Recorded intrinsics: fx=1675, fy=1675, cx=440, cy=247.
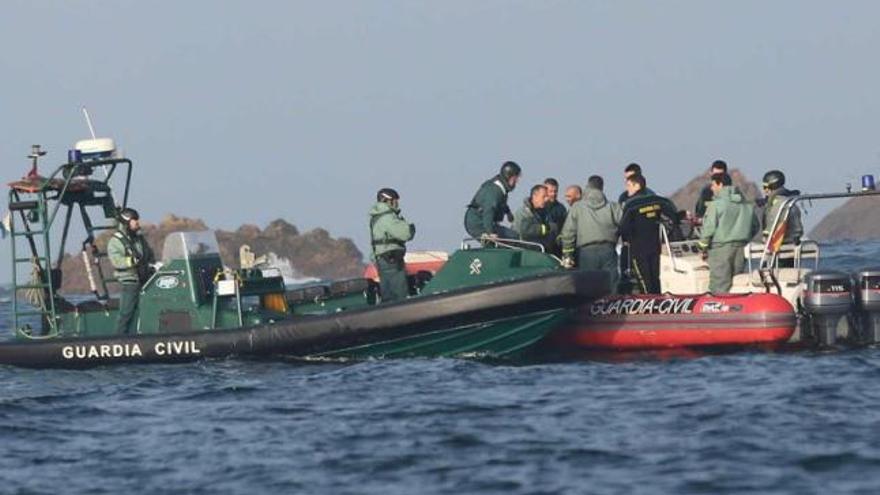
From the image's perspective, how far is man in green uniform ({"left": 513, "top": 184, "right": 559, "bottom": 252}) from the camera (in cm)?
1839

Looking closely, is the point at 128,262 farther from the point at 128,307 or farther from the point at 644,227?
the point at 644,227

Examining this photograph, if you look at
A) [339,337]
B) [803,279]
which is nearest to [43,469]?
[339,337]

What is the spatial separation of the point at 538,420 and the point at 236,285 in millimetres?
5733

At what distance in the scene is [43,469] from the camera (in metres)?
11.4

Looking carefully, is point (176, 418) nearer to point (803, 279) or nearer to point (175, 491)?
point (175, 491)

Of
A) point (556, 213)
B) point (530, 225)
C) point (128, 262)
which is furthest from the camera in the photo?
point (556, 213)

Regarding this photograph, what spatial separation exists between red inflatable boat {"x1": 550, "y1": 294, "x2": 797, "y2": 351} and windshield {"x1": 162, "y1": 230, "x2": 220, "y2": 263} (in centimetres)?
391

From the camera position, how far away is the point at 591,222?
59.3 feet

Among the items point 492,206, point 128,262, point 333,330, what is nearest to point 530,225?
point 492,206

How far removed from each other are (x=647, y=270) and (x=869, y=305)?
8.31 ft

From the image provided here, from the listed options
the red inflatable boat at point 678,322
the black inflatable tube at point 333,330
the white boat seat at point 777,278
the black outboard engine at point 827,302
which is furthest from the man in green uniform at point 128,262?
the black outboard engine at point 827,302

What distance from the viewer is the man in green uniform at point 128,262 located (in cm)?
1753

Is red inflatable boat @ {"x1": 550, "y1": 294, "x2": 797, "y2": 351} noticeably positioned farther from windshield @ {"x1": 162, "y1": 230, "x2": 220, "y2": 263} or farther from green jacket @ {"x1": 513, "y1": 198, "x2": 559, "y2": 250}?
windshield @ {"x1": 162, "y1": 230, "x2": 220, "y2": 263}

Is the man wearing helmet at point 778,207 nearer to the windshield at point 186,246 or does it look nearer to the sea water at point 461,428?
the sea water at point 461,428
